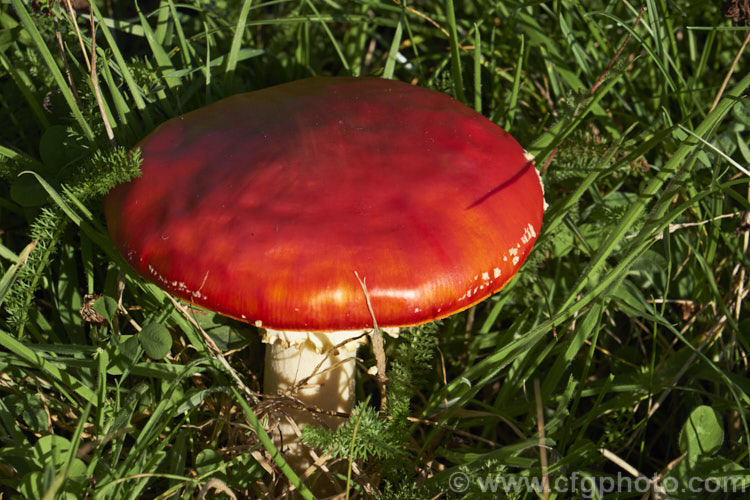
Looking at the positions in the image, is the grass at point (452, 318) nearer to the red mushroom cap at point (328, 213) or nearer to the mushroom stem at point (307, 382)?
the mushroom stem at point (307, 382)

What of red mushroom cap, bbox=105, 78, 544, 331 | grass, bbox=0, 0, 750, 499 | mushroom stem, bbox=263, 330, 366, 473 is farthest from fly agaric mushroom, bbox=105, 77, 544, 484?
grass, bbox=0, 0, 750, 499

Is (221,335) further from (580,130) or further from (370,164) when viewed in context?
(580,130)

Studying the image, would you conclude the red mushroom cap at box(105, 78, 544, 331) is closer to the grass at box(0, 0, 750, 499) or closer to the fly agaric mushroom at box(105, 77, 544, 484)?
the fly agaric mushroom at box(105, 77, 544, 484)

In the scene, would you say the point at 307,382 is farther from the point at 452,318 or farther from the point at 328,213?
the point at 328,213

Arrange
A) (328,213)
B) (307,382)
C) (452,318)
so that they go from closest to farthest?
(328,213) < (307,382) < (452,318)

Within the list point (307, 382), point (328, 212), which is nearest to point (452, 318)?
point (307, 382)

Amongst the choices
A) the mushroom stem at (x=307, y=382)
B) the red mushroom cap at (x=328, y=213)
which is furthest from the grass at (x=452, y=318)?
the red mushroom cap at (x=328, y=213)

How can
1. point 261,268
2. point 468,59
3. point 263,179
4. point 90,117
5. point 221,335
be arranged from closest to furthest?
point 261,268 < point 263,179 < point 90,117 < point 221,335 < point 468,59

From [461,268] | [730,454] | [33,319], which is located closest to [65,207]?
[33,319]
